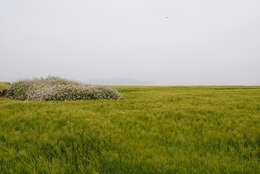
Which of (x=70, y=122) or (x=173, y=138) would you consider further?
(x=70, y=122)

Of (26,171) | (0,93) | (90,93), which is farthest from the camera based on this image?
(0,93)

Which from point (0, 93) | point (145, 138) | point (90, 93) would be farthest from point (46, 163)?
point (0, 93)

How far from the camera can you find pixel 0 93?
17406 millimetres

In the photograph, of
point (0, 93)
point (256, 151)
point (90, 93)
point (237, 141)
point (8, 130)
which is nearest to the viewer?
point (256, 151)

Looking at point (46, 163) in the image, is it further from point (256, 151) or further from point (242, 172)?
point (256, 151)

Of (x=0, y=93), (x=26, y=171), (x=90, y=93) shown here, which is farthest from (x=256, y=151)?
(x=0, y=93)

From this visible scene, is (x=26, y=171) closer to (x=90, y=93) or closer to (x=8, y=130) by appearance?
(x=8, y=130)

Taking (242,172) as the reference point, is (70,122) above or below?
above

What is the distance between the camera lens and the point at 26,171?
2.83 m

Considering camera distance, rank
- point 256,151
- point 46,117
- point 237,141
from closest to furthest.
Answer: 1. point 256,151
2. point 237,141
3. point 46,117

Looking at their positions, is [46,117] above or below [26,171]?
above

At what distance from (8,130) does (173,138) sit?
470 cm

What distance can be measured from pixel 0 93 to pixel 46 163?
19.3 meters

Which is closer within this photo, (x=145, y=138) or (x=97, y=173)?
(x=97, y=173)
